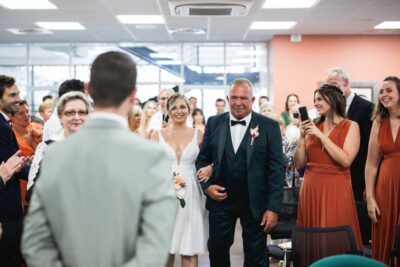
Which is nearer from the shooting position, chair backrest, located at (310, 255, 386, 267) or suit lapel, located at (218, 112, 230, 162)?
chair backrest, located at (310, 255, 386, 267)

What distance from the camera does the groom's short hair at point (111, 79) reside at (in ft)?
4.45

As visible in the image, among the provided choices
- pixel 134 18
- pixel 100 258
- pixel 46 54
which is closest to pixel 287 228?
pixel 100 258

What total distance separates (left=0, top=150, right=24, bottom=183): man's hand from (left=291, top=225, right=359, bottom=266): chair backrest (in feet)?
5.30

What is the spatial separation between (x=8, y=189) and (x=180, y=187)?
50.1 inches

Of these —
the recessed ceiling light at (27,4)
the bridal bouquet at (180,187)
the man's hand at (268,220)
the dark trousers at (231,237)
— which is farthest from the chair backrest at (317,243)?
the recessed ceiling light at (27,4)

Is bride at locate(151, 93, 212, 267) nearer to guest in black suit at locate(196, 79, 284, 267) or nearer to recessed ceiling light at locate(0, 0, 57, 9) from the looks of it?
guest in black suit at locate(196, 79, 284, 267)

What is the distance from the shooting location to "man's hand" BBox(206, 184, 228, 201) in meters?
3.48

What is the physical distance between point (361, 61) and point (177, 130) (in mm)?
7863

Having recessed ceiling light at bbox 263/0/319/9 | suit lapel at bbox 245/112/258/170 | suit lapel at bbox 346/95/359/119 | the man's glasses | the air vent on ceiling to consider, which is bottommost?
suit lapel at bbox 245/112/258/170

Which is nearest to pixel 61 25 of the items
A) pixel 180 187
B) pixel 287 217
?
pixel 180 187

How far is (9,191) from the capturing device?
9.89 ft

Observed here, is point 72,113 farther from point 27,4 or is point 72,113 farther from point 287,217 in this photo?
point 27,4

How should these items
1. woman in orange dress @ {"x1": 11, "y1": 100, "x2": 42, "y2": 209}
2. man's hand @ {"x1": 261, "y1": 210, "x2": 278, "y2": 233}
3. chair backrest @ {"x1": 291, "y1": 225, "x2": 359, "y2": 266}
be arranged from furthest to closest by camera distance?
woman in orange dress @ {"x1": 11, "y1": 100, "x2": 42, "y2": 209} < man's hand @ {"x1": 261, "y1": 210, "x2": 278, "y2": 233} < chair backrest @ {"x1": 291, "y1": 225, "x2": 359, "y2": 266}

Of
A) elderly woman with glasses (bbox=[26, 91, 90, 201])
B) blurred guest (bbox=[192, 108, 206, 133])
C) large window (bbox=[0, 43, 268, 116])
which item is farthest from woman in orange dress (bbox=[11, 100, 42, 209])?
large window (bbox=[0, 43, 268, 116])
